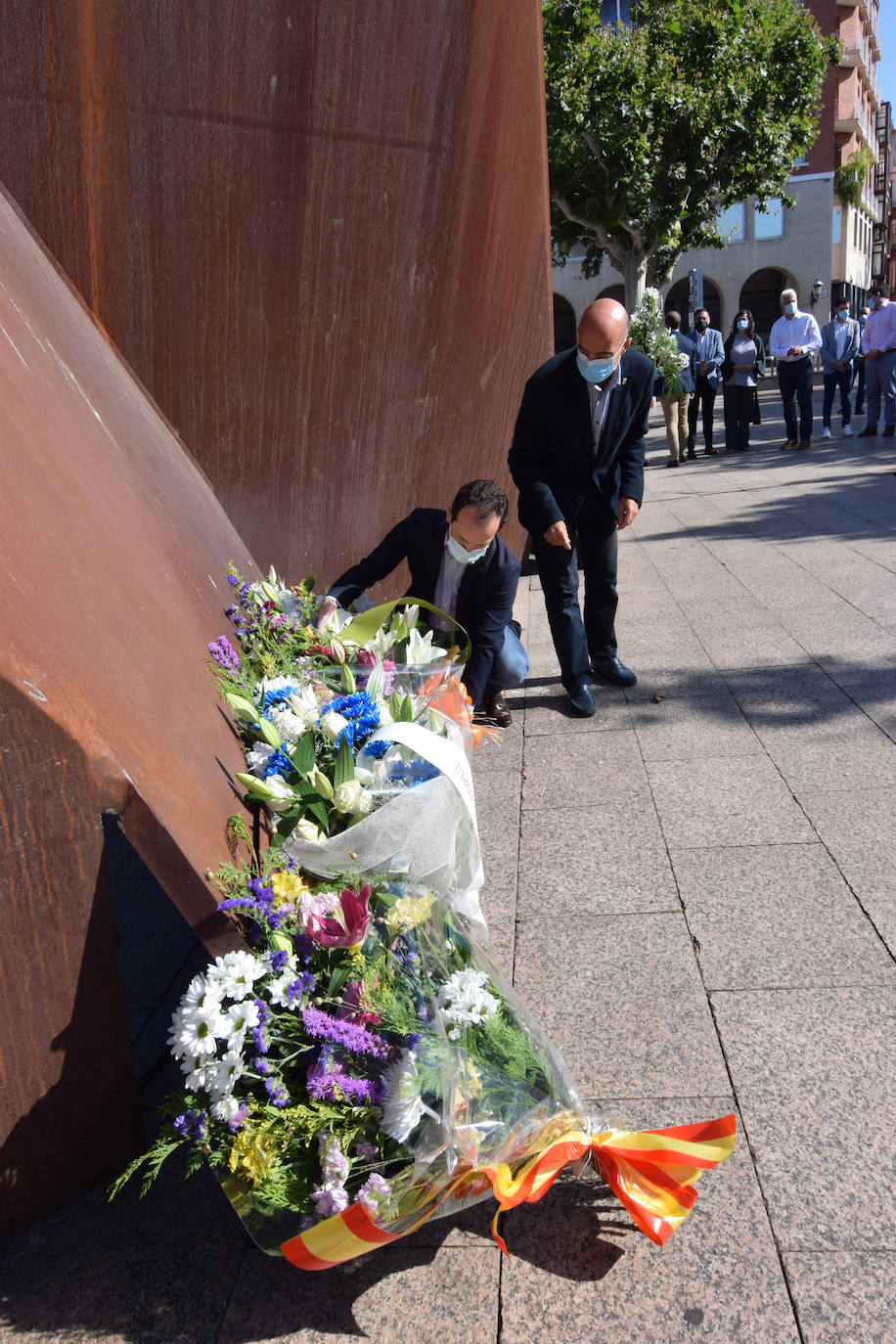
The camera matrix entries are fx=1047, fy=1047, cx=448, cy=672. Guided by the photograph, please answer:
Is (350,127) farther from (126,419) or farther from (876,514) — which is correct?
(876,514)

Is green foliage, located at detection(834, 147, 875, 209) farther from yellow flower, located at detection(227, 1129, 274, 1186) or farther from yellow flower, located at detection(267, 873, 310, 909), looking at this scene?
yellow flower, located at detection(227, 1129, 274, 1186)

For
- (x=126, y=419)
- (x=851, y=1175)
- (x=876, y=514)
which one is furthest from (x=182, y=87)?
(x=876, y=514)

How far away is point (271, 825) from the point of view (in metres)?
2.48

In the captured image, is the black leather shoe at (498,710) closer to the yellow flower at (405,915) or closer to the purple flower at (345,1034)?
the yellow flower at (405,915)

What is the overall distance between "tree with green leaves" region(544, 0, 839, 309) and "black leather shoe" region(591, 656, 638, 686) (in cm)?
2032

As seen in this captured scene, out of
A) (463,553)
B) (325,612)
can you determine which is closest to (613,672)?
(463,553)

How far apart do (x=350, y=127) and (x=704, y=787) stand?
3276 mm

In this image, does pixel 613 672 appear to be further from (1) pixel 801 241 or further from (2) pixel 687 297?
(2) pixel 687 297

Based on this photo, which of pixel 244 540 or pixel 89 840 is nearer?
pixel 89 840

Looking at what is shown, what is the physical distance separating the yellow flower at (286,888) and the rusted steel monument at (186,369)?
141 millimetres

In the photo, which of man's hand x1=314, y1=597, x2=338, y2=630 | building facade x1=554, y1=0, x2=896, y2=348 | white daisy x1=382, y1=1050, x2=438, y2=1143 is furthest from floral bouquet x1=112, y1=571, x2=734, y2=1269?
building facade x1=554, y1=0, x2=896, y2=348

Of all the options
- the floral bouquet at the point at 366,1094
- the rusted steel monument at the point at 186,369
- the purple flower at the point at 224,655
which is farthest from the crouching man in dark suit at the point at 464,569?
the floral bouquet at the point at 366,1094

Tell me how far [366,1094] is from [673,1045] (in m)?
0.97

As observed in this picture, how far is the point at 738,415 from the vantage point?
569 inches
